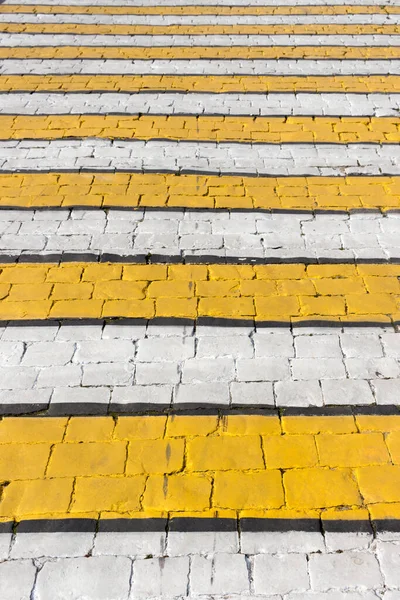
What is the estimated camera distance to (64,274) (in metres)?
4.00

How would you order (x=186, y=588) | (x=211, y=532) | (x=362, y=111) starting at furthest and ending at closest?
(x=362, y=111), (x=211, y=532), (x=186, y=588)

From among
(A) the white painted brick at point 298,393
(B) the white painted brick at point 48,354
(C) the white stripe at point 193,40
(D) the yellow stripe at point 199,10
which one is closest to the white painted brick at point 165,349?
(B) the white painted brick at point 48,354

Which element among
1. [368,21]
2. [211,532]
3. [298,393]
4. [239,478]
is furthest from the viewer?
[368,21]

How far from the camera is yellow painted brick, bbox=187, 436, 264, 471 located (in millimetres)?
2902

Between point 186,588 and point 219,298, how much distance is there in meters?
1.83

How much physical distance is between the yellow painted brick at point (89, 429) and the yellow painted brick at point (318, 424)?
0.90m

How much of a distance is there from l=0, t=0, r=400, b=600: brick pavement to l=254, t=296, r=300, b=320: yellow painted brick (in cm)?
2

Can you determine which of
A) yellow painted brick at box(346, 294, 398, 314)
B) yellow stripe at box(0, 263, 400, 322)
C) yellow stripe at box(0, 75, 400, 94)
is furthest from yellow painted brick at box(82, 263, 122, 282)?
yellow stripe at box(0, 75, 400, 94)

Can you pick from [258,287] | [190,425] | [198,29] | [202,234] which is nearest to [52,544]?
[190,425]

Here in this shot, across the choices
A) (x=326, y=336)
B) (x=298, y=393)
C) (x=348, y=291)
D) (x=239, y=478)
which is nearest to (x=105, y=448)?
(x=239, y=478)

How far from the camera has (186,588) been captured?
2.47 meters

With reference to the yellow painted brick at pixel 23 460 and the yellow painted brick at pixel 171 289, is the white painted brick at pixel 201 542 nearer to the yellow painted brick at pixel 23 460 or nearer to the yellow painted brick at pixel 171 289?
the yellow painted brick at pixel 23 460

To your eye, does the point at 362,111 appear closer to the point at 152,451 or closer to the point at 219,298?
the point at 219,298

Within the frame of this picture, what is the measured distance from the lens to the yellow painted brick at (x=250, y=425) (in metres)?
3.06
